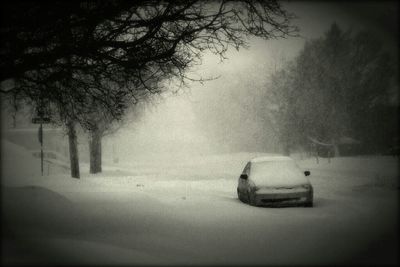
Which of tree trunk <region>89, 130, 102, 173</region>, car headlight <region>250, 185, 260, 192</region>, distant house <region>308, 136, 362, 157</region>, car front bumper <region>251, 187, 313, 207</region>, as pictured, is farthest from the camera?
distant house <region>308, 136, 362, 157</region>

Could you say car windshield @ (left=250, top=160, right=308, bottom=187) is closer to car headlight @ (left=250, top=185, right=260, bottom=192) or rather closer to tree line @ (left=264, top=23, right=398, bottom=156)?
car headlight @ (left=250, top=185, right=260, bottom=192)

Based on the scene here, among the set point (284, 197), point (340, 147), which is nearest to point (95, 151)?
point (284, 197)

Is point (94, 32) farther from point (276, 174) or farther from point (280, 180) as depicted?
point (276, 174)

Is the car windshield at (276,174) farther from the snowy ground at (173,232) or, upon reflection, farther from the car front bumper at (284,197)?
the snowy ground at (173,232)

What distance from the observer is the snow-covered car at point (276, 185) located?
1270cm

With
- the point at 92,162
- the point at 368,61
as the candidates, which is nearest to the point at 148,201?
the point at 92,162

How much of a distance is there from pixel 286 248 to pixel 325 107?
3219cm

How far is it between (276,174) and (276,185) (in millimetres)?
774

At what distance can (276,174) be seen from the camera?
44.9 ft

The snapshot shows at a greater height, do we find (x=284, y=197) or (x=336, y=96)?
(x=336, y=96)

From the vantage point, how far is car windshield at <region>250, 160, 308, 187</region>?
13.1 m

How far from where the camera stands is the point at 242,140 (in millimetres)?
57344

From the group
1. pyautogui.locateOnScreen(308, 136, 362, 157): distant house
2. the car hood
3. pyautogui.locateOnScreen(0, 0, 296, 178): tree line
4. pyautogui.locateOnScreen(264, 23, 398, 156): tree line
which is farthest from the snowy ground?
pyautogui.locateOnScreen(308, 136, 362, 157): distant house

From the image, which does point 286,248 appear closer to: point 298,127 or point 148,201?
point 148,201
